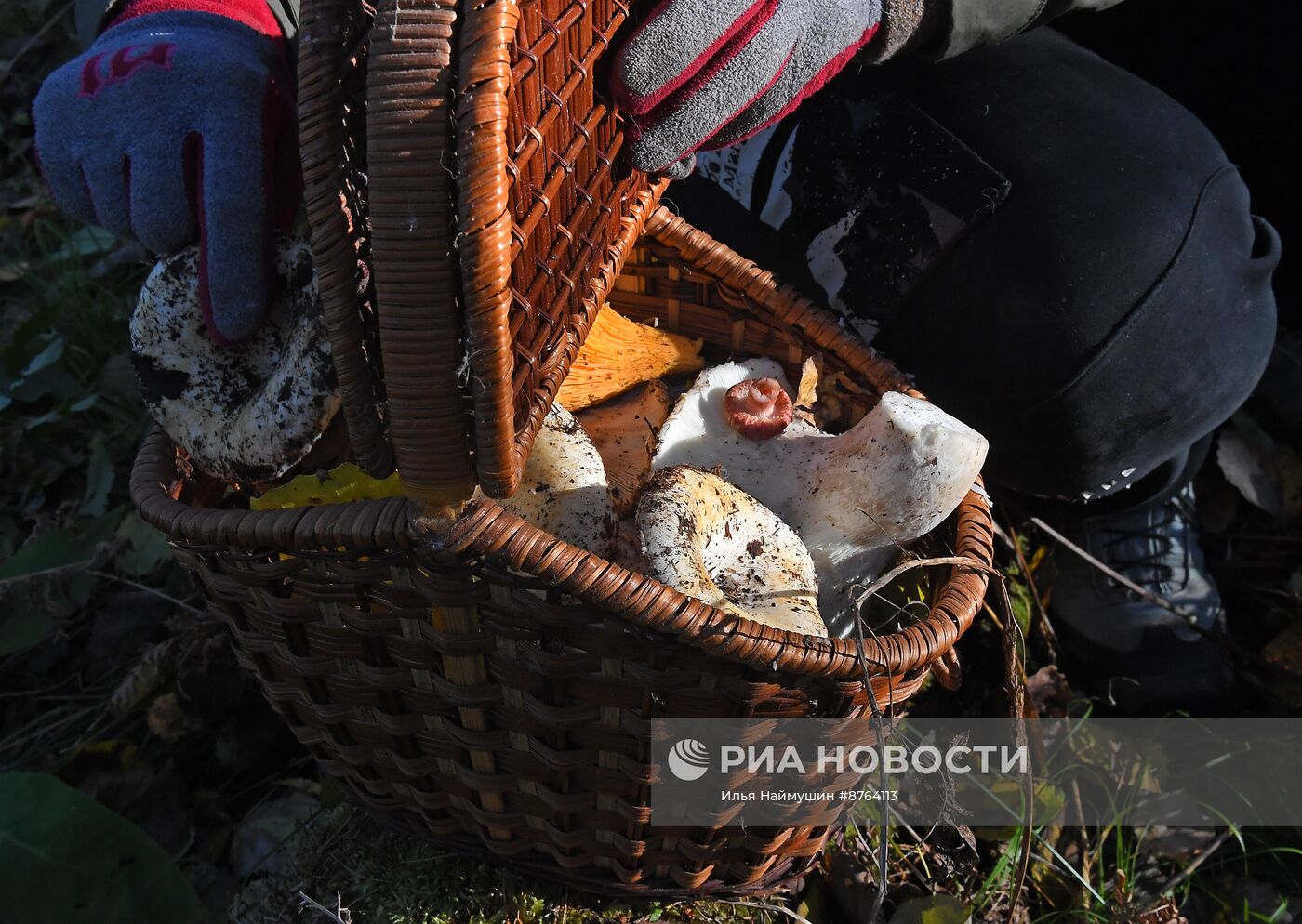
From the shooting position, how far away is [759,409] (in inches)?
58.9

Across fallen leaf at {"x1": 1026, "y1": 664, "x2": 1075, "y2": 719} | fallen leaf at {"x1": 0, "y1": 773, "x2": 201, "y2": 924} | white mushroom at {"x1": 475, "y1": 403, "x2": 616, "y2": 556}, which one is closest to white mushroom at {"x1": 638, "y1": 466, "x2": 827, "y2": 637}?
white mushroom at {"x1": 475, "y1": 403, "x2": 616, "y2": 556}

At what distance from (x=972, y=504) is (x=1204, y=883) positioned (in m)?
0.90

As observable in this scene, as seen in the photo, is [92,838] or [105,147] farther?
[92,838]

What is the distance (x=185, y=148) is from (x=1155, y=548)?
1970mm

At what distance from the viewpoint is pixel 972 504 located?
4.50 ft

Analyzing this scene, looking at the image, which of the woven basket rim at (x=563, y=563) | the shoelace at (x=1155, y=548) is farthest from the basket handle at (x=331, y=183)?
the shoelace at (x=1155, y=548)

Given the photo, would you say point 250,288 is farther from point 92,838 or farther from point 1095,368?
point 1095,368

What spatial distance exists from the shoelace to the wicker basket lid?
152 cm

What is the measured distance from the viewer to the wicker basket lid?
0.77 meters

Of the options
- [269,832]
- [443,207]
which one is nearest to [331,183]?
[443,207]

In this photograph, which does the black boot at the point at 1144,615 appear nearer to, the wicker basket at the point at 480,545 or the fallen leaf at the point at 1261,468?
the fallen leaf at the point at 1261,468

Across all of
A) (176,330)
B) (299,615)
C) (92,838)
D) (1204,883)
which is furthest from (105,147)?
(1204,883)

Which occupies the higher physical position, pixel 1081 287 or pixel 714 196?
pixel 1081 287

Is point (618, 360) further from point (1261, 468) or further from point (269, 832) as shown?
point (1261, 468)
